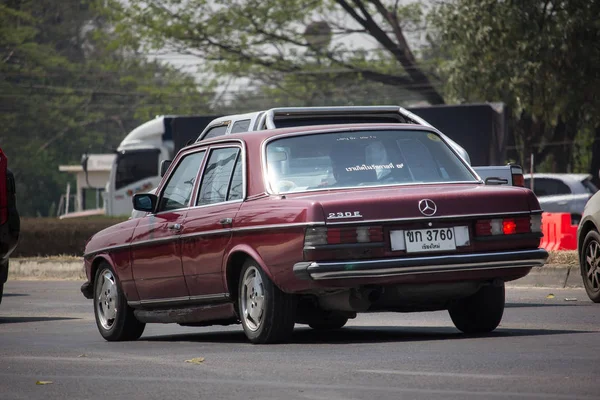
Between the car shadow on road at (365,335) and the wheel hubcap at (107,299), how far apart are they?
1.17ft

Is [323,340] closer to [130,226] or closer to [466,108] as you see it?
[130,226]

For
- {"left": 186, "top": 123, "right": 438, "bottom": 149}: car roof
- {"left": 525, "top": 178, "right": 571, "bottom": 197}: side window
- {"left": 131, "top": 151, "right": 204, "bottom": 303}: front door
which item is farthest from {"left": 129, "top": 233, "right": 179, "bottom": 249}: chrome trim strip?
{"left": 525, "top": 178, "right": 571, "bottom": 197}: side window

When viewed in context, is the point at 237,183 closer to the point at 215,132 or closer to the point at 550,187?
the point at 215,132

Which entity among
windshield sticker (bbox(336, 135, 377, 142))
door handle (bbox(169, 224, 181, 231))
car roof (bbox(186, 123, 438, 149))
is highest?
car roof (bbox(186, 123, 438, 149))

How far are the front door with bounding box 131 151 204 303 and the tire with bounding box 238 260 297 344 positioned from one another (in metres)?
0.86

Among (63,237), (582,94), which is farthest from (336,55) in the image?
(63,237)

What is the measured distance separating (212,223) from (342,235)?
1372 mm

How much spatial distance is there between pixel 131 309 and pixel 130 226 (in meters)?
0.67

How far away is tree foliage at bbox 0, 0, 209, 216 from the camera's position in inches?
2916

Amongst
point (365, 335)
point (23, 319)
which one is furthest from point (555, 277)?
point (365, 335)

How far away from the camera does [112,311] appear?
11484 millimetres

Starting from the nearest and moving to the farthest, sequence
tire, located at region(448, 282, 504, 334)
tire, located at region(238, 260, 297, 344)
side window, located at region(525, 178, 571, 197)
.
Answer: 1. tire, located at region(238, 260, 297, 344)
2. tire, located at region(448, 282, 504, 334)
3. side window, located at region(525, 178, 571, 197)

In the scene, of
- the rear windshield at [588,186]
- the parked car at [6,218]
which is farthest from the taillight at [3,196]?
the rear windshield at [588,186]

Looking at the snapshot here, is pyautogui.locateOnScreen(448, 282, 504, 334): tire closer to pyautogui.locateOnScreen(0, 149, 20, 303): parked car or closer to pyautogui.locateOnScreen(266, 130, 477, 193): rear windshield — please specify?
pyautogui.locateOnScreen(266, 130, 477, 193): rear windshield
